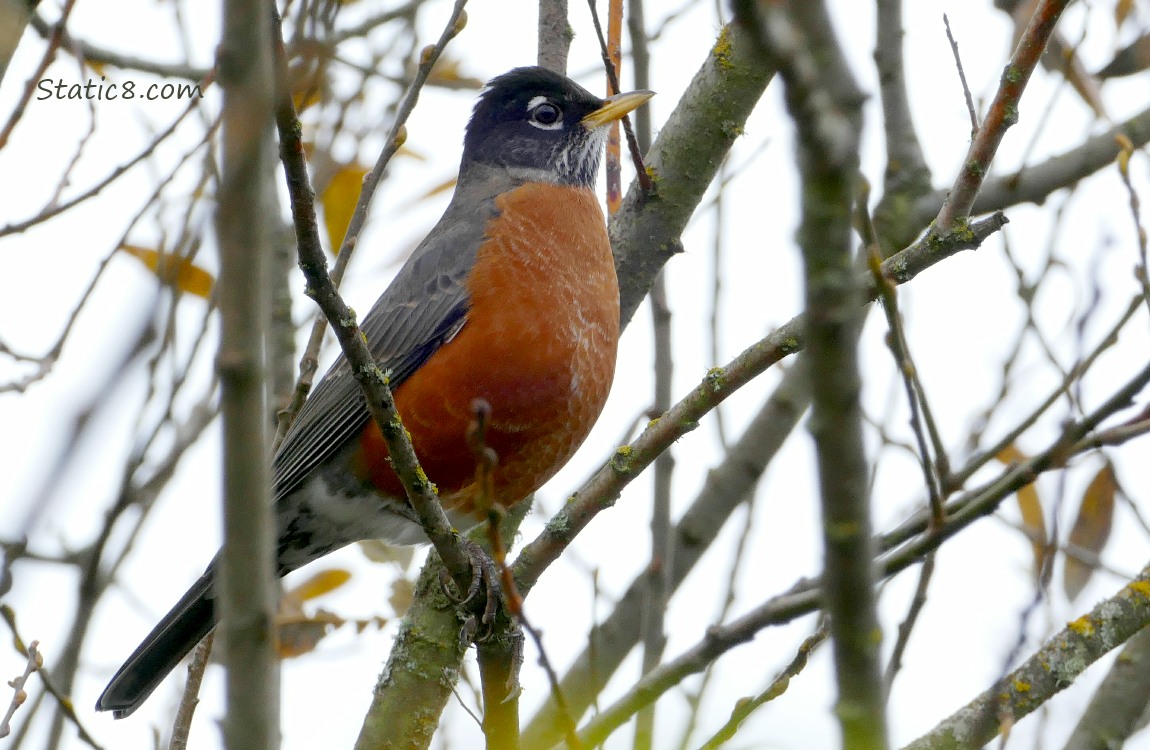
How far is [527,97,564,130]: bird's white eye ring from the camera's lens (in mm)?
5730

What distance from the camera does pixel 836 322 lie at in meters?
1.30

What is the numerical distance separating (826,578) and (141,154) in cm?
260

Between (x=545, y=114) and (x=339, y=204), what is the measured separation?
1.34 metres

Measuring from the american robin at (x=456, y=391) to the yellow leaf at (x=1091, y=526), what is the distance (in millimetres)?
1847

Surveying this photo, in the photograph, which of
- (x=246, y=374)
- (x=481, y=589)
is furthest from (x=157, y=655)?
(x=246, y=374)

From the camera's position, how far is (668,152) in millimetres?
4566

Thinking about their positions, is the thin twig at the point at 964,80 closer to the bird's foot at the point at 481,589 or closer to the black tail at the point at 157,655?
the bird's foot at the point at 481,589

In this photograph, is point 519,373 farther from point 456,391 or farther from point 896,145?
point 896,145

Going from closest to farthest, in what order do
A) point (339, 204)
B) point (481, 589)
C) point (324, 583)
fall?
point (481, 589)
point (339, 204)
point (324, 583)

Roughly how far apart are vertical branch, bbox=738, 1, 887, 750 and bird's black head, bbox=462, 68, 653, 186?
4244mm

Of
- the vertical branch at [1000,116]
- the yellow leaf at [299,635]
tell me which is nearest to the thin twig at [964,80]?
the vertical branch at [1000,116]

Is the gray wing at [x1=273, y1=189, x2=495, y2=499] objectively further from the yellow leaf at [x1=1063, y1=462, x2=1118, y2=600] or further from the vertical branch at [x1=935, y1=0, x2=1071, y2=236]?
the yellow leaf at [x1=1063, y1=462, x2=1118, y2=600]

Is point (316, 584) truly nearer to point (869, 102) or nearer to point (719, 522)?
point (719, 522)

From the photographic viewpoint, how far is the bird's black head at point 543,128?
5594 mm
